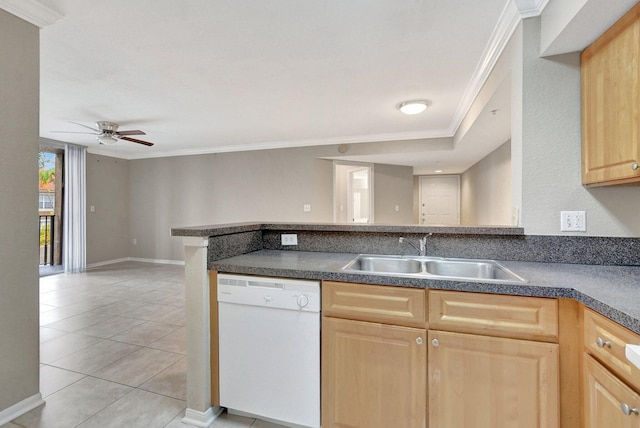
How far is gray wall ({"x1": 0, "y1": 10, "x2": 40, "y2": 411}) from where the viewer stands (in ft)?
5.49

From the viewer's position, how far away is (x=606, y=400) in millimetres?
1001

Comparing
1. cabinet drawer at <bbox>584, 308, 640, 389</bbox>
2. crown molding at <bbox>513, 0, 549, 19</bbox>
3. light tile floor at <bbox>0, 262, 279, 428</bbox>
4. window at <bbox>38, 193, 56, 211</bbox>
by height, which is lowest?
light tile floor at <bbox>0, 262, 279, 428</bbox>

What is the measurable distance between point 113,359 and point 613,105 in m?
3.65

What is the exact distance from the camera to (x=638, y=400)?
2.80 ft

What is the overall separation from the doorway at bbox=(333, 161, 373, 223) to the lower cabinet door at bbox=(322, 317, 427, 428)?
4.13 m

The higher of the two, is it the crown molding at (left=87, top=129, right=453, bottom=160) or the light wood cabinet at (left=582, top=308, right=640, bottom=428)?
the crown molding at (left=87, top=129, right=453, bottom=160)

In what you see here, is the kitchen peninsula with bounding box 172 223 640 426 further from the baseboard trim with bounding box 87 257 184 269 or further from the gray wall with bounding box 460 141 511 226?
the baseboard trim with bounding box 87 257 184 269

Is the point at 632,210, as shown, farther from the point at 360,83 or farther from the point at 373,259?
the point at 360,83

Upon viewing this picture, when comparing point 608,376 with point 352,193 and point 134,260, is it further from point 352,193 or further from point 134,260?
point 134,260

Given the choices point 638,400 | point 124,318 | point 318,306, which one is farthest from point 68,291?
point 638,400

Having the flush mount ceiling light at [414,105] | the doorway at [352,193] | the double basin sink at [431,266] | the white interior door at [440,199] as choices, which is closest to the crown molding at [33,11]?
the double basin sink at [431,266]

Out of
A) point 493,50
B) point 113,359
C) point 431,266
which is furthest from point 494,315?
point 113,359

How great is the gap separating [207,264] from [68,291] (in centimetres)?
414

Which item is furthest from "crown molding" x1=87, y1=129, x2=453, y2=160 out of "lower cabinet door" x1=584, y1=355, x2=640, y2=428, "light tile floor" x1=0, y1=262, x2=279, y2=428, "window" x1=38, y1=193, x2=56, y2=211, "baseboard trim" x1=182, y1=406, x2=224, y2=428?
"baseboard trim" x1=182, y1=406, x2=224, y2=428
